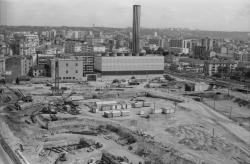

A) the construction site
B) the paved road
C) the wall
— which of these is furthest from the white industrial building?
the paved road

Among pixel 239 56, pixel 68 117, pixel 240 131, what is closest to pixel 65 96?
pixel 68 117

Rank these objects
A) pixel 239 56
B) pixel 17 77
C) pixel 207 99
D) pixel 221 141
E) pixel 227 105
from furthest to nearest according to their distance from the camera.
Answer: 1. pixel 239 56
2. pixel 17 77
3. pixel 207 99
4. pixel 227 105
5. pixel 221 141

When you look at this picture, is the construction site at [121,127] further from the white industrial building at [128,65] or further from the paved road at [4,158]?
the white industrial building at [128,65]

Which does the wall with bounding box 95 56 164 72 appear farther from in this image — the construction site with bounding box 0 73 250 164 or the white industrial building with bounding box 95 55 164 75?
the construction site with bounding box 0 73 250 164

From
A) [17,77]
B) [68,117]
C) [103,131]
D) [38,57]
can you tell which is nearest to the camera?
[103,131]

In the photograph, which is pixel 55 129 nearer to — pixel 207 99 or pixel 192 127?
pixel 192 127

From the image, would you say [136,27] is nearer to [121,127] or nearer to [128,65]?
[128,65]

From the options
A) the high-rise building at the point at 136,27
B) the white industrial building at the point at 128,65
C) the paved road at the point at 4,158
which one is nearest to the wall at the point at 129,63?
the white industrial building at the point at 128,65

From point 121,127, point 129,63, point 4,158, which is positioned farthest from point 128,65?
point 4,158

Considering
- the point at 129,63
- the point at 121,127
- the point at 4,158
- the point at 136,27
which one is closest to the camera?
the point at 4,158
